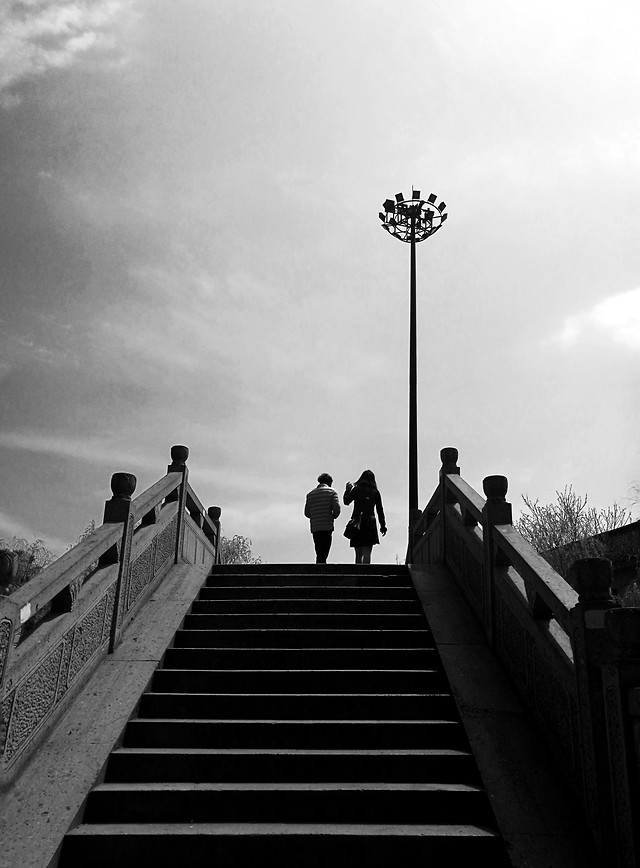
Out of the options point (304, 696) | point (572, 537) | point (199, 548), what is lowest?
point (304, 696)

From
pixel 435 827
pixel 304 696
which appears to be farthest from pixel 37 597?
pixel 435 827

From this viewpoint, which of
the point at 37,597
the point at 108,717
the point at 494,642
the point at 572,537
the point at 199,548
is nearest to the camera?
the point at 37,597

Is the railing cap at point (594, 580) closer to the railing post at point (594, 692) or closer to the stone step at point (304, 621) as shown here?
the railing post at point (594, 692)

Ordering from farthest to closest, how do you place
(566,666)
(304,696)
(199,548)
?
(199,548), (304,696), (566,666)

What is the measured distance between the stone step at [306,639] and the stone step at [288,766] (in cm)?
170

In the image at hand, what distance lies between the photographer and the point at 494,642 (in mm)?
5805

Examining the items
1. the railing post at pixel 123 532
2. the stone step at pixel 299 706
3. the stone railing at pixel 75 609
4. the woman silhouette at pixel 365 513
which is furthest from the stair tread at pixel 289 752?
the woman silhouette at pixel 365 513

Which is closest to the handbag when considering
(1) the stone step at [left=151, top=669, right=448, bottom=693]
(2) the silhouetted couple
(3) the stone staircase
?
(2) the silhouetted couple

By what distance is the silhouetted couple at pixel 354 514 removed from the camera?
395 inches

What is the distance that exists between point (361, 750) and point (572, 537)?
13760 millimetres

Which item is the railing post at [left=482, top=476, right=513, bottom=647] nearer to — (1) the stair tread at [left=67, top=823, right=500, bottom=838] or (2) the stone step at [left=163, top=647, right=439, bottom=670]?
(2) the stone step at [left=163, top=647, right=439, bottom=670]

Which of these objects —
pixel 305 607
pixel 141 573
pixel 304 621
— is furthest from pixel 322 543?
pixel 141 573

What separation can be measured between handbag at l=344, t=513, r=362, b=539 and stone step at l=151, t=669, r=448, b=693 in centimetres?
449

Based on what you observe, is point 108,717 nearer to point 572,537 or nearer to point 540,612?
point 540,612
